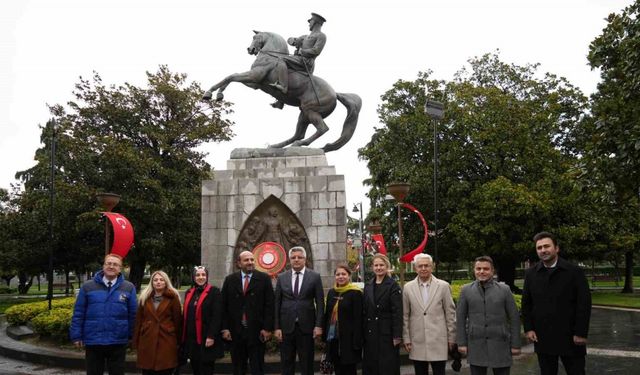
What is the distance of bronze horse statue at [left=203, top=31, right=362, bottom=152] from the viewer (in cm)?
1082

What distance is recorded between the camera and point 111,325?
5770mm

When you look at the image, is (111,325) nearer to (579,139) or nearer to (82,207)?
(82,207)

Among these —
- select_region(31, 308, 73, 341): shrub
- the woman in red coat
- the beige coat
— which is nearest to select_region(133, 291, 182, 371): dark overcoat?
the woman in red coat

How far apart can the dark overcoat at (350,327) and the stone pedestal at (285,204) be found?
4342mm

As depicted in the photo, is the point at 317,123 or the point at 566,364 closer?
the point at 566,364

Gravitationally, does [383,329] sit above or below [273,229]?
below

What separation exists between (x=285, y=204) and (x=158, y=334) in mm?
5213

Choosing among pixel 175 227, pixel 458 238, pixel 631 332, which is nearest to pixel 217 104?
pixel 175 227

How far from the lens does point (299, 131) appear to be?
464 inches

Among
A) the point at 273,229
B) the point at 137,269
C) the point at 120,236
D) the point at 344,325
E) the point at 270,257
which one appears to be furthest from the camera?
the point at 137,269

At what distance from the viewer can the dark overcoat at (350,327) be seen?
5938mm

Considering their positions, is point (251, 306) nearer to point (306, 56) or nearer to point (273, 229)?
point (273, 229)

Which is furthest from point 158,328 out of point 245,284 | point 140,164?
point 140,164

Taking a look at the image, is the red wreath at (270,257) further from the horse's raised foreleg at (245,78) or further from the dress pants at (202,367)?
the dress pants at (202,367)
